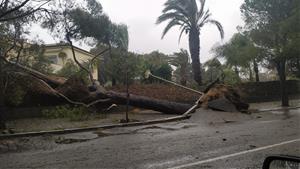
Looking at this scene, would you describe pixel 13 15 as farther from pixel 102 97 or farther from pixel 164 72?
pixel 164 72

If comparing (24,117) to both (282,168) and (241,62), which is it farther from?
(282,168)

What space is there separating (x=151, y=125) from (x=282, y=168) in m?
12.1

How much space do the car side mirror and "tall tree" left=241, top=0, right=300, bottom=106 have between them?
21.1 meters

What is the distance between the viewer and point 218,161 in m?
6.96

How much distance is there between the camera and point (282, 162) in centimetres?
228

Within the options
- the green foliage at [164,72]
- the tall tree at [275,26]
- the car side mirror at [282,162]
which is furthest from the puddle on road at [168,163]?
the green foliage at [164,72]

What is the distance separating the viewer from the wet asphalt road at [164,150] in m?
7.05

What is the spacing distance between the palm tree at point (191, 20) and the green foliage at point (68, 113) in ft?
49.4

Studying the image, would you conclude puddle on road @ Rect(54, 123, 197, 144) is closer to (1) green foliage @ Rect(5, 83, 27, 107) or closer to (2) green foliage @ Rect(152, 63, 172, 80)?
(1) green foliage @ Rect(5, 83, 27, 107)

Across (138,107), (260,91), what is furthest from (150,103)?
(260,91)

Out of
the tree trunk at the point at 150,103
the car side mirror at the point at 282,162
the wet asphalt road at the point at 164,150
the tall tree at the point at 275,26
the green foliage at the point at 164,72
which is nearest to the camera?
the car side mirror at the point at 282,162

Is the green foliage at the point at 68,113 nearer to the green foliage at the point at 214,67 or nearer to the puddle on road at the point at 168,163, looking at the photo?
the puddle on road at the point at 168,163

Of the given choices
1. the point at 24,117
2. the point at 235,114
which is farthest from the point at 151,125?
the point at 24,117

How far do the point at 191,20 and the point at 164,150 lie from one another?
24042 mm
